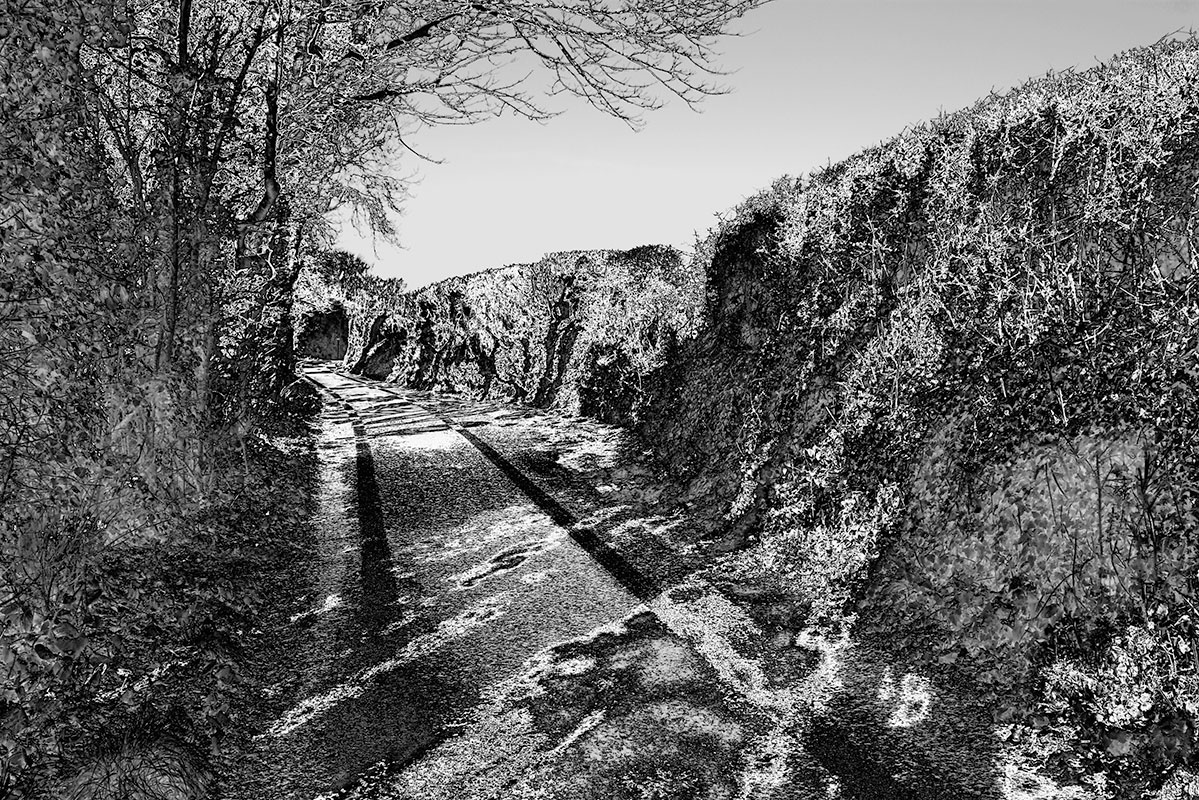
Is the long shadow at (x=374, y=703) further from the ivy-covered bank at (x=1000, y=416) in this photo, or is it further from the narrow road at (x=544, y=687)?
the ivy-covered bank at (x=1000, y=416)

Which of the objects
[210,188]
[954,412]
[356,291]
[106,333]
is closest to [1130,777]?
[954,412]

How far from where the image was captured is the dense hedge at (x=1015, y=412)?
3623 mm

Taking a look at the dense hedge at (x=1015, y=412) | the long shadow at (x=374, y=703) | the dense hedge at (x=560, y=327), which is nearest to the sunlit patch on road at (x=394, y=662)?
the long shadow at (x=374, y=703)

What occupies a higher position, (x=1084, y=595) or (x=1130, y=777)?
(x=1084, y=595)

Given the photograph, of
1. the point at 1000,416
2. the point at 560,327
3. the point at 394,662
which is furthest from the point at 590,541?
the point at 560,327

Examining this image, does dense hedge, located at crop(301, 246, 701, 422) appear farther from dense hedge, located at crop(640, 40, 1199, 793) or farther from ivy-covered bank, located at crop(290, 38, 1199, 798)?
dense hedge, located at crop(640, 40, 1199, 793)

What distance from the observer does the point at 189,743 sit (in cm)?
374

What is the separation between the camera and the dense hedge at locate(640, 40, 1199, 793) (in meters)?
3.62

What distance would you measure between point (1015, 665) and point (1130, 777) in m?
0.74

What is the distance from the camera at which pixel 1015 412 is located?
178 inches

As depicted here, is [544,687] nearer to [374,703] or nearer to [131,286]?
[374,703]

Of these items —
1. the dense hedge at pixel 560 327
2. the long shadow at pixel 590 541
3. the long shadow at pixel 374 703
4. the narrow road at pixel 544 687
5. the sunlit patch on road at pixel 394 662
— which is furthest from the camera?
the dense hedge at pixel 560 327

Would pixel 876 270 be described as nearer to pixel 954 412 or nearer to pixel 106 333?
pixel 954 412

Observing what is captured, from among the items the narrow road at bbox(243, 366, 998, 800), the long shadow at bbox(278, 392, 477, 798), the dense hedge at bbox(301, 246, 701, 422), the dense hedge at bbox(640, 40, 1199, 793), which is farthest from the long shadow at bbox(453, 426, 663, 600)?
the dense hedge at bbox(301, 246, 701, 422)
